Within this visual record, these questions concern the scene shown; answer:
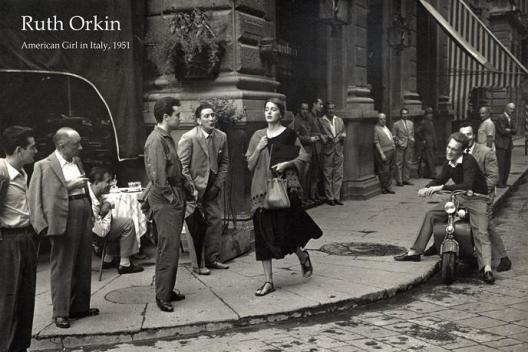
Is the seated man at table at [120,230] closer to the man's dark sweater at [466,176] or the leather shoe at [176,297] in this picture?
the leather shoe at [176,297]

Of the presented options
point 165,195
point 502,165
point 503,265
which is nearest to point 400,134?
point 502,165

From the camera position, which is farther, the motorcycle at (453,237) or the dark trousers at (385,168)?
the dark trousers at (385,168)

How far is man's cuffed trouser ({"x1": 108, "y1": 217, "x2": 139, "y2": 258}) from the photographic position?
291 inches

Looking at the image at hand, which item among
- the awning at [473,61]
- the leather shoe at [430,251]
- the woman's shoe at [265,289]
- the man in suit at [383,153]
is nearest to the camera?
the woman's shoe at [265,289]

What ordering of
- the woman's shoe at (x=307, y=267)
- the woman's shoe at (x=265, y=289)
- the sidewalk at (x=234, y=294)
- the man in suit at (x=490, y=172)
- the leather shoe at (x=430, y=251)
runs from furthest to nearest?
the leather shoe at (x=430, y=251)
the man in suit at (x=490, y=172)
the woman's shoe at (x=307, y=267)
the woman's shoe at (x=265, y=289)
the sidewalk at (x=234, y=294)

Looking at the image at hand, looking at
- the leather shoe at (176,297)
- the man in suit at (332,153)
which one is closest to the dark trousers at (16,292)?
the leather shoe at (176,297)

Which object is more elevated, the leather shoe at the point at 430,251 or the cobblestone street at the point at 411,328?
the leather shoe at the point at 430,251

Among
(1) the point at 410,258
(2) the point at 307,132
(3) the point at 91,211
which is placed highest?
(2) the point at 307,132

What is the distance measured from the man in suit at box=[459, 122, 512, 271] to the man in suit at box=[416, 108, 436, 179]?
8.96 metres

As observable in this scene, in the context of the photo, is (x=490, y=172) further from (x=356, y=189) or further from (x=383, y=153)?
(x=383, y=153)

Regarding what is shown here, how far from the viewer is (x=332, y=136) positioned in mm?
12305

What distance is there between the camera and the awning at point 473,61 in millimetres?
15422

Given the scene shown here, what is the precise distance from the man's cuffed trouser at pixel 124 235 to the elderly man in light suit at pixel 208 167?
2.63ft

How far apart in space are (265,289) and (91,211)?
1.88 m
